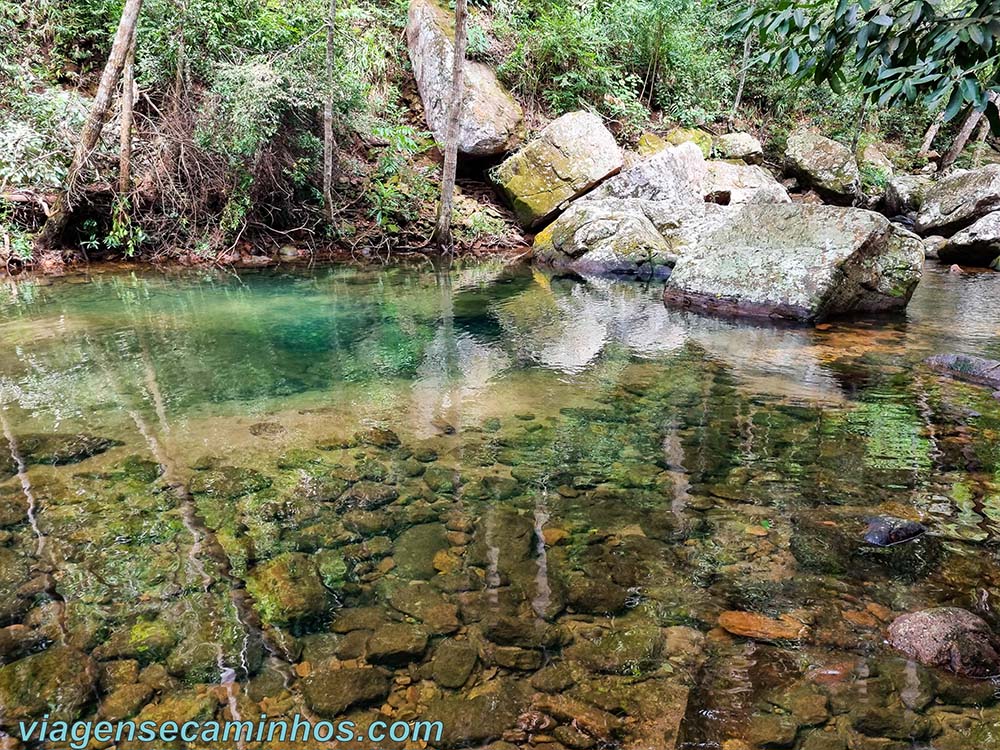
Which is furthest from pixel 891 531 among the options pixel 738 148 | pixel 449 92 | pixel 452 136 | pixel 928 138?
pixel 928 138

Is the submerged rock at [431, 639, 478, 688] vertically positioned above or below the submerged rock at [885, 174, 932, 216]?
below

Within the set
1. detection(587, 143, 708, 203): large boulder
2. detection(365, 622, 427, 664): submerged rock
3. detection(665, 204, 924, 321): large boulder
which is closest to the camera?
detection(365, 622, 427, 664): submerged rock

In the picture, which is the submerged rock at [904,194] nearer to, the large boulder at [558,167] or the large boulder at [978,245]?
the large boulder at [978,245]

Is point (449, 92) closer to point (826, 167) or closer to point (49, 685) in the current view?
point (826, 167)

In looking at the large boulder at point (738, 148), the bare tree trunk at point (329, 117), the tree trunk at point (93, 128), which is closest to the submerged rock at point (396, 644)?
the tree trunk at point (93, 128)

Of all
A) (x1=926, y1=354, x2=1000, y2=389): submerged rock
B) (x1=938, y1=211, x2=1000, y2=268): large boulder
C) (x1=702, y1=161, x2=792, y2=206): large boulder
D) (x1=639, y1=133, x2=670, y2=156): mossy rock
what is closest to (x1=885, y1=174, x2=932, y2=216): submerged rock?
(x1=702, y1=161, x2=792, y2=206): large boulder

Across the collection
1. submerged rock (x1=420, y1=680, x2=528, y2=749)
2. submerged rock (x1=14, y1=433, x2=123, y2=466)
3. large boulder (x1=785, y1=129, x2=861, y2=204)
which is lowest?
submerged rock (x1=420, y1=680, x2=528, y2=749)

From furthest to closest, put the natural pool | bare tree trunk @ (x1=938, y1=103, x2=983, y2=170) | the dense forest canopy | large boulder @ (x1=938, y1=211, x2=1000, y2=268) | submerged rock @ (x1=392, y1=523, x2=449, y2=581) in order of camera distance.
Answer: bare tree trunk @ (x1=938, y1=103, x2=983, y2=170), large boulder @ (x1=938, y1=211, x2=1000, y2=268), the dense forest canopy, submerged rock @ (x1=392, y1=523, x2=449, y2=581), the natural pool

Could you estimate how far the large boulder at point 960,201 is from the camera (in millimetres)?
15117

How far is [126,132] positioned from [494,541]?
443 inches

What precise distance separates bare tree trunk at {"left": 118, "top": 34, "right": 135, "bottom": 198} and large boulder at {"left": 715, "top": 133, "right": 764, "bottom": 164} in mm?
15079

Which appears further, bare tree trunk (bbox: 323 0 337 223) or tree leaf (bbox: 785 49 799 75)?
bare tree trunk (bbox: 323 0 337 223)

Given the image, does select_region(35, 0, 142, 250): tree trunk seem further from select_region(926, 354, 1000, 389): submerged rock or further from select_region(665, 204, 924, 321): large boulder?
select_region(926, 354, 1000, 389): submerged rock

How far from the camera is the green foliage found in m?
2.27
